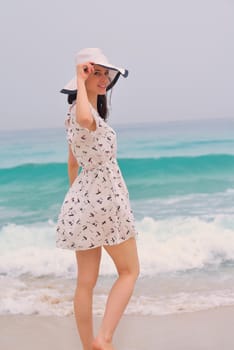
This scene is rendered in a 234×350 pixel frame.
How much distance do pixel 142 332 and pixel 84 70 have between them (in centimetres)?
108

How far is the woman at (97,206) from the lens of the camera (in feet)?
5.72

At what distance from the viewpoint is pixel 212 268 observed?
329 centimetres

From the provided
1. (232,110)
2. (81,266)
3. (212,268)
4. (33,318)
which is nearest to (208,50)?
(232,110)

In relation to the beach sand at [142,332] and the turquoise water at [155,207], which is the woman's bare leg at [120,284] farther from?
the turquoise water at [155,207]

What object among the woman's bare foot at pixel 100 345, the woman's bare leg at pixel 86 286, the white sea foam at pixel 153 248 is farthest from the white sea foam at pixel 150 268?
the woman's bare foot at pixel 100 345

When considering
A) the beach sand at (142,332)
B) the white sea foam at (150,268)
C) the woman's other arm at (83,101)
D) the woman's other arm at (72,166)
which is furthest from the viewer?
the white sea foam at (150,268)

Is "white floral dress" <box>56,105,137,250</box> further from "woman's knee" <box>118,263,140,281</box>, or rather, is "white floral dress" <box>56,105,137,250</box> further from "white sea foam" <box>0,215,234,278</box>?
"white sea foam" <box>0,215,234,278</box>

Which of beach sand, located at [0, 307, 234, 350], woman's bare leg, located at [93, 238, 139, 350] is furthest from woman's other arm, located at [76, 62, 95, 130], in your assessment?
beach sand, located at [0, 307, 234, 350]

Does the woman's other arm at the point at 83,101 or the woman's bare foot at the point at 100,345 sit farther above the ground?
the woman's other arm at the point at 83,101

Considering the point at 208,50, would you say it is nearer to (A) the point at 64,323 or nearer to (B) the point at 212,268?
(B) the point at 212,268

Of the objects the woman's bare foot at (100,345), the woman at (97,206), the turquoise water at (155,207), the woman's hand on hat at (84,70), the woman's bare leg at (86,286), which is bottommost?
the turquoise water at (155,207)

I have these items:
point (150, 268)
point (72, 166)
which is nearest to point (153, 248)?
point (150, 268)

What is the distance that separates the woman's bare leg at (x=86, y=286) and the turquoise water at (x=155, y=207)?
0.71 metres

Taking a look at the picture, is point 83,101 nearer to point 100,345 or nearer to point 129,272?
point 129,272
